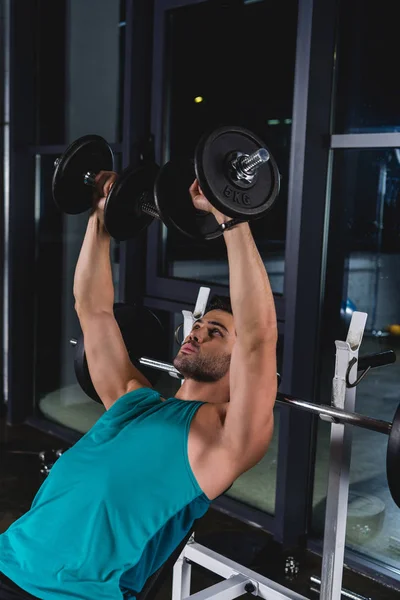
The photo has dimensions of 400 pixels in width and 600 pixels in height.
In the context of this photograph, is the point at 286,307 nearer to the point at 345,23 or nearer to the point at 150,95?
the point at 345,23

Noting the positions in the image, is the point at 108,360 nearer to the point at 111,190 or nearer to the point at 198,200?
the point at 111,190

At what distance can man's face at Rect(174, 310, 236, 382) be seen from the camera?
1.55 m

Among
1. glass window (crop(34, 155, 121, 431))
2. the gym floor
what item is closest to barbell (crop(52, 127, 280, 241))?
the gym floor

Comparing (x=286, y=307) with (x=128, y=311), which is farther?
(x=286, y=307)

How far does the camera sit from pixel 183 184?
4.60 ft

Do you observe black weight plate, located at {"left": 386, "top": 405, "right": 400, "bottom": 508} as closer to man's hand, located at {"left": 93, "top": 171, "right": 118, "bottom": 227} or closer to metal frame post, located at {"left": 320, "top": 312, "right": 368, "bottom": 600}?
metal frame post, located at {"left": 320, "top": 312, "right": 368, "bottom": 600}

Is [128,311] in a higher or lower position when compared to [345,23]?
lower

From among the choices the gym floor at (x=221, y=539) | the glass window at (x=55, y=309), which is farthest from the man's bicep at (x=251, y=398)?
the glass window at (x=55, y=309)

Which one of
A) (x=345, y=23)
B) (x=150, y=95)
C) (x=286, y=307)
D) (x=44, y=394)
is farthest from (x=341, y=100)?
(x=44, y=394)

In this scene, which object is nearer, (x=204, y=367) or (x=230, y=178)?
(x=230, y=178)

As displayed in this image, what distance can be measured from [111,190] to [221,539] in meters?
1.48

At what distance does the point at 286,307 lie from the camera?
2.42 meters

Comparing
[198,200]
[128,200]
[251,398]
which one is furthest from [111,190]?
[251,398]

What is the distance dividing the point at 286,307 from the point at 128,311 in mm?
682
